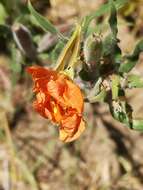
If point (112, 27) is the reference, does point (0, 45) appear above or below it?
above

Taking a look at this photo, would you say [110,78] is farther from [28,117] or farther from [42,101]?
[28,117]

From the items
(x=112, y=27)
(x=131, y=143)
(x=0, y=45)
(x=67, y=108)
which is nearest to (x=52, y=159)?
(x=131, y=143)

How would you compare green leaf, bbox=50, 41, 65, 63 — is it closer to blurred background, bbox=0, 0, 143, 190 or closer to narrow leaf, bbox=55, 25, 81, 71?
narrow leaf, bbox=55, 25, 81, 71

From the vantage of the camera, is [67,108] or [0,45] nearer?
[67,108]

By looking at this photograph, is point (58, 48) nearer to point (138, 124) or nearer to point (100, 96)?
point (100, 96)


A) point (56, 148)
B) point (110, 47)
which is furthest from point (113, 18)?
point (56, 148)

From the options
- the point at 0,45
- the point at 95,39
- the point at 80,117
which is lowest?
the point at 80,117

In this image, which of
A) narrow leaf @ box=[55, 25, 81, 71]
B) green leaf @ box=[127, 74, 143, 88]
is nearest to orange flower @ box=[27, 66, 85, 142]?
narrow leaf @ box=[55, 25, 81, 71]
